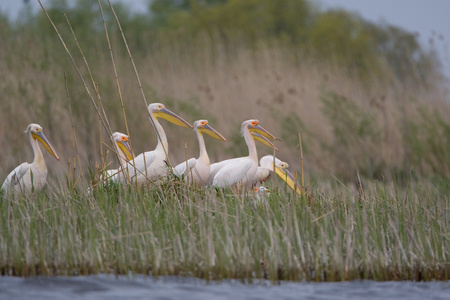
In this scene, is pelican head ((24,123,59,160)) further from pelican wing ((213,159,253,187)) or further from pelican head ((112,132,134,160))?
pelican wing ((213,159,253,187))

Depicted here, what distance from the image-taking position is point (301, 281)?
455cm

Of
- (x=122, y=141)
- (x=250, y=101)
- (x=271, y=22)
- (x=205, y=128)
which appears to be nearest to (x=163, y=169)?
(x=122, y=141)

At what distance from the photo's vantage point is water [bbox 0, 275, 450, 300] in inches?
167

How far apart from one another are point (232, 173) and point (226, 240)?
1.91 metres

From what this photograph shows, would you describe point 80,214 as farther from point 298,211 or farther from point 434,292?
point 434,292

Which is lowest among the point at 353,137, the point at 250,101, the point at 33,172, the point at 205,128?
the point at 33,172

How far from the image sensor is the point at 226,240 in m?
4.70

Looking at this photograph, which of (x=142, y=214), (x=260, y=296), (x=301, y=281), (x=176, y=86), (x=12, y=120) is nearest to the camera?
(x=260, y=296)

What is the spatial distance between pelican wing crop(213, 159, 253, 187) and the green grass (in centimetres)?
100

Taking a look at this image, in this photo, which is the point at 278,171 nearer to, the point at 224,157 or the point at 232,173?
the point at 232,173

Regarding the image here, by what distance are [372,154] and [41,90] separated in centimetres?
443

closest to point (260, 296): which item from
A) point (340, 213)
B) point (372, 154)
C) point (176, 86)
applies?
point (340, 213)

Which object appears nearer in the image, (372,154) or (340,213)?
(340,213)

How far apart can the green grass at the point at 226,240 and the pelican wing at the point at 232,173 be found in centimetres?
100
